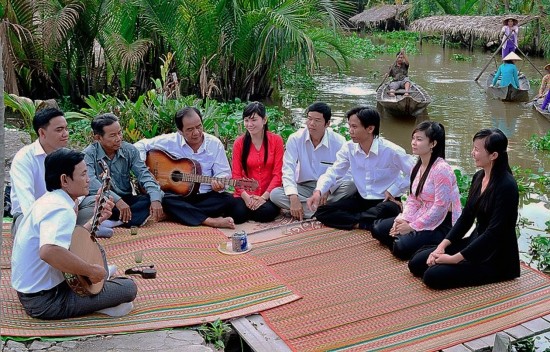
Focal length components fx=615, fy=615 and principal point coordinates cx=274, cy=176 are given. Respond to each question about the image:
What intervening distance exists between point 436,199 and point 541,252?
57.4 inches

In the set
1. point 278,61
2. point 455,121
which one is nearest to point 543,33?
point 455,121

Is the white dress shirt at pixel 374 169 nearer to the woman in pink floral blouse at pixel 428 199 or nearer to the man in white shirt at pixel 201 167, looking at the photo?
the woman in pink floral blouse at pixel 428 199

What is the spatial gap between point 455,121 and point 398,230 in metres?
7.71

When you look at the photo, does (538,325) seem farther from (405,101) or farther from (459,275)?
(405,101)

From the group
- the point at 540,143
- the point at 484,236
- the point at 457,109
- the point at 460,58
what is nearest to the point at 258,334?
the point at 484,236

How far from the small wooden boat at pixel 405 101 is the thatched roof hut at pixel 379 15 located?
69.1ft

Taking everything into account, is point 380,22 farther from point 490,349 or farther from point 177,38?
point 490,349

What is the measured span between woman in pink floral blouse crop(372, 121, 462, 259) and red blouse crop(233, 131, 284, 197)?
129 centimetres

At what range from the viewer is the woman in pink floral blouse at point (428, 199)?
4152 millimetres

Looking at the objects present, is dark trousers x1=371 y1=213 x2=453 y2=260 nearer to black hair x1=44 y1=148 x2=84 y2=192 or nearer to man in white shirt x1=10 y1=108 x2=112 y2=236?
black hair x1=44 y1=148 x2=84 y2=192

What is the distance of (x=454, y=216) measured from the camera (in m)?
4.22

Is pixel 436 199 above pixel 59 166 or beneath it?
beneath

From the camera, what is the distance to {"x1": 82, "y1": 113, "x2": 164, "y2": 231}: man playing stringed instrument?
15.3ft

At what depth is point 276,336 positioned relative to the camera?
330cm
